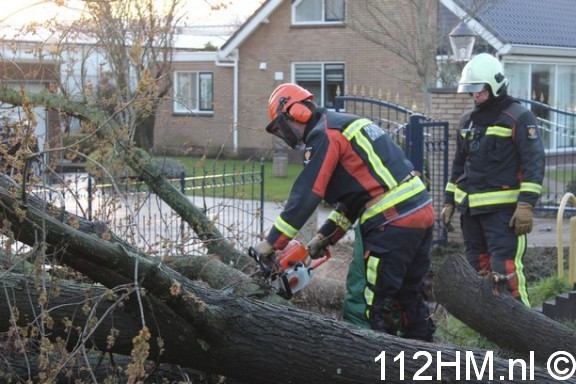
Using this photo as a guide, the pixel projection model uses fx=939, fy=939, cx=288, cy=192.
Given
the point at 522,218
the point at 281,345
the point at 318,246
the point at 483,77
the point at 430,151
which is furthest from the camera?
the point at 430,151

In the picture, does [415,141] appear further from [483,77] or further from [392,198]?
[392,198]

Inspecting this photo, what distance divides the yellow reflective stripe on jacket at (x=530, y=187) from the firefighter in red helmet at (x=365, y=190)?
1.22m

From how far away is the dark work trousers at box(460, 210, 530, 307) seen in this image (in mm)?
6434

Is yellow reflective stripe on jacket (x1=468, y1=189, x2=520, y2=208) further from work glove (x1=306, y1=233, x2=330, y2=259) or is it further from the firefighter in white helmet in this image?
work glove (x1=306, y1=233, x2=330, y2=259)

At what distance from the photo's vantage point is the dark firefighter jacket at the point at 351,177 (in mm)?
5070

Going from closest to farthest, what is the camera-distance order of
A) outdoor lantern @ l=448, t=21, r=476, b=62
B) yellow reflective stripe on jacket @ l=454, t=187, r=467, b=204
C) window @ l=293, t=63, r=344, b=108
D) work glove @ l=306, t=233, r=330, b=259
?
work glove @ l=306, t=233, r=330, b=259 < yellow reflective stripe on jacket @ l=454, t=187, r=467, b=204 < outdoor lantern @ l=448, t=21, r=476, b=62 < window @ l=293, t=63, r=344, b=108

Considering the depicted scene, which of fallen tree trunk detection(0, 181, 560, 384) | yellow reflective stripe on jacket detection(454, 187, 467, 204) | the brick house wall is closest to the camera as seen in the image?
fallen tree trunk detection(0, 181, 560, 384)

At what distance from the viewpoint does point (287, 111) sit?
533cm

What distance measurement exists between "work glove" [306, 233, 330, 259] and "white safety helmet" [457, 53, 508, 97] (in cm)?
177

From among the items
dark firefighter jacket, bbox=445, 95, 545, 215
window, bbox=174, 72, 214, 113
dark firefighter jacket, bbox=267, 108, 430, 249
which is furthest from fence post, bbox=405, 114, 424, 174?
window, bbox=174, 72, 214, 113

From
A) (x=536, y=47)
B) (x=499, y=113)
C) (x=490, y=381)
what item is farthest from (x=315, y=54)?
(x=490, y=381)

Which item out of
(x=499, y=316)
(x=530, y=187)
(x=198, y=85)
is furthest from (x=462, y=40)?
(x=198, y=85)

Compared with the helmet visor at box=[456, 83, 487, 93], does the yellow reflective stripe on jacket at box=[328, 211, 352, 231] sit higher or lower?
lower

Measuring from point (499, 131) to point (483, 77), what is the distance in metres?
0.39
